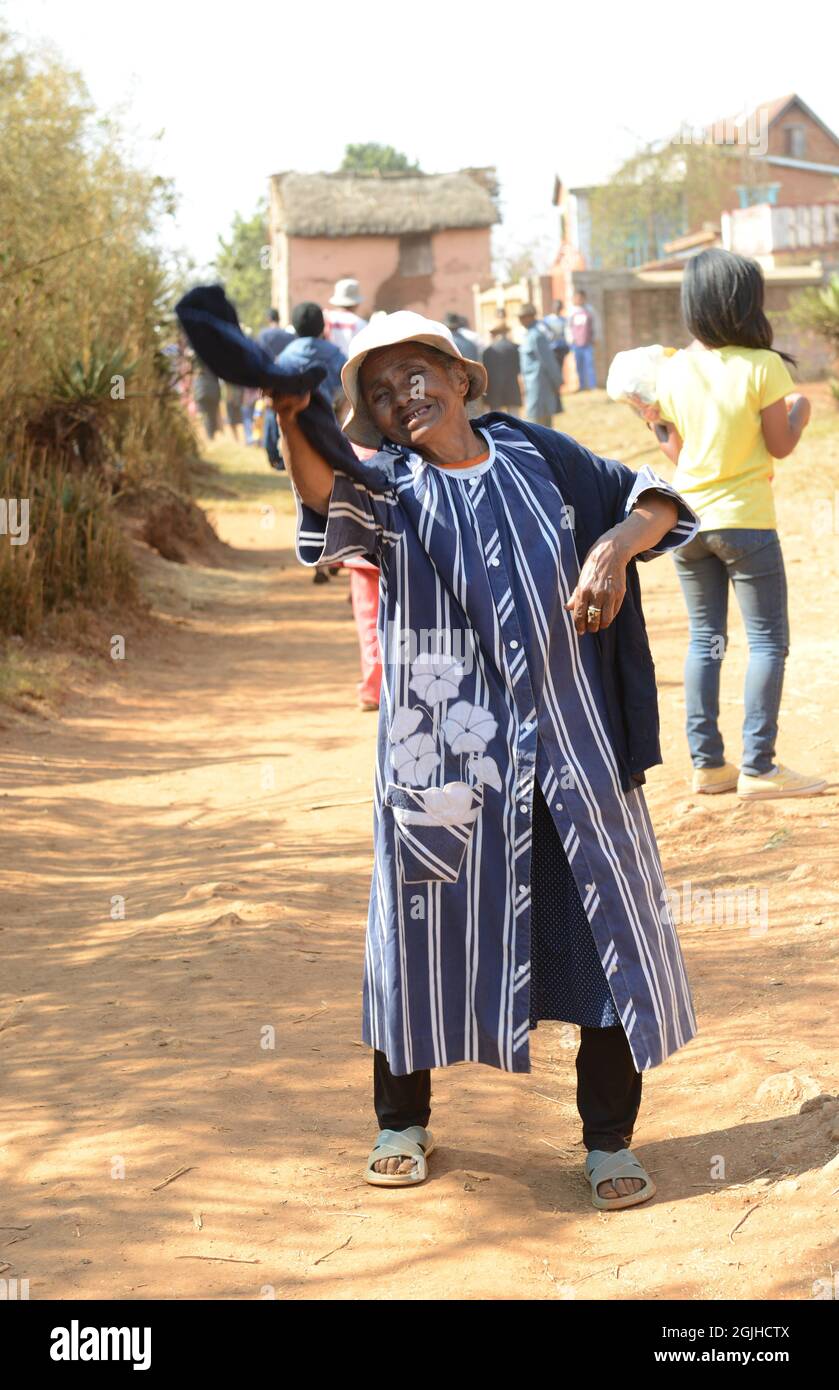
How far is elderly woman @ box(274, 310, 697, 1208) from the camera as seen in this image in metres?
2.90

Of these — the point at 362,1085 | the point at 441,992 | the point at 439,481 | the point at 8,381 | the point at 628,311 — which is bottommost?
the point at 362,1085

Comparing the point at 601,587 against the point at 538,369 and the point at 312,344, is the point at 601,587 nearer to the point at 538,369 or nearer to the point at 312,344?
the point at 312,344

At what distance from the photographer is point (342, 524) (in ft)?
9.25

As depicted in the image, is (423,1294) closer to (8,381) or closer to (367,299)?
(8,381)

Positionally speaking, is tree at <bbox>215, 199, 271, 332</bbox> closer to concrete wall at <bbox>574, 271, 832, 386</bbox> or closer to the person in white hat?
concrete wall at <bbox>574, 271, 832, 386</bbox>

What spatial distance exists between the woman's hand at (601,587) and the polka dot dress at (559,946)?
13.2 inches

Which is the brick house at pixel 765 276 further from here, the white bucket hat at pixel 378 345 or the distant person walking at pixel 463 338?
the white bucket hat at pixel 378 345

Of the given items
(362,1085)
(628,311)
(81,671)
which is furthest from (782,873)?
(628,311)

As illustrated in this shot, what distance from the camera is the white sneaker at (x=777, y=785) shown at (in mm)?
5730

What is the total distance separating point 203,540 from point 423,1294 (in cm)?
1234

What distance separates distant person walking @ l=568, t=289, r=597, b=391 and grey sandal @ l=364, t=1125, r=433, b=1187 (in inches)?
929

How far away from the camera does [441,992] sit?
2.97 m

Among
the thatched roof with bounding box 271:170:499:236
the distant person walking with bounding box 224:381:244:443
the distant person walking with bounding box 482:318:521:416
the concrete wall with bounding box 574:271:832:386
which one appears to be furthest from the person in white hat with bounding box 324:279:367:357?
the thatched roof with bounding box 271:170:499:236

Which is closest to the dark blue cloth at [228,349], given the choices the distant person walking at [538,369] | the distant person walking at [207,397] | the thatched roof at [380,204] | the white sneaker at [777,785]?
the white sneaker at [777,785]
